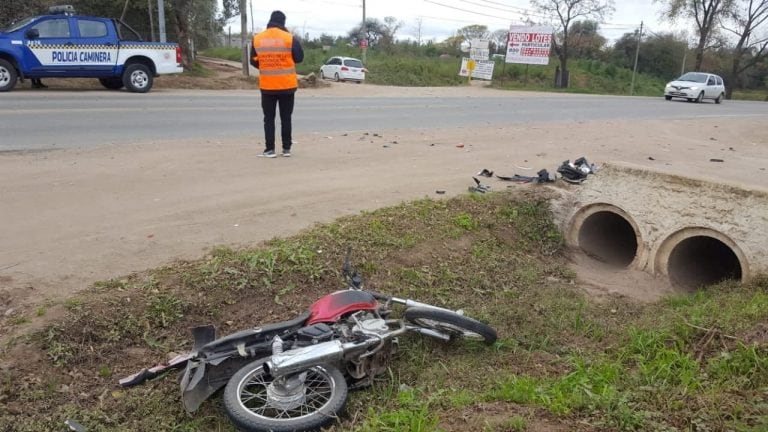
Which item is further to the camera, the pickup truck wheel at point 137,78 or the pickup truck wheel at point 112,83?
the pickup truck wheel at point 112,83

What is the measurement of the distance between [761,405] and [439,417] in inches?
63.2

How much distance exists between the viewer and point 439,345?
4.17m

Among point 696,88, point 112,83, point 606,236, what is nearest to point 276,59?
point 606,236

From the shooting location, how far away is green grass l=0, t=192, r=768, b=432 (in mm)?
3137

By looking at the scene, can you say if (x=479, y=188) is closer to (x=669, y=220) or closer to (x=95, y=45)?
(x=669, y=220)

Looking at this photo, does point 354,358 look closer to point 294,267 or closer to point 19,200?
point 294,267

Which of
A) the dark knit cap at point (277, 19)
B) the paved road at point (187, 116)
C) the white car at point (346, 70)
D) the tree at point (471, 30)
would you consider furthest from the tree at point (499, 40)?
the dark knit cap at point (277, 19)

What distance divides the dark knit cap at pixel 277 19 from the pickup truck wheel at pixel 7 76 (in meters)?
9.99

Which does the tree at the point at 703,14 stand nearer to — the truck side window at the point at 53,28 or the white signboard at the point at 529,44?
the white signboard at the point at 529,44

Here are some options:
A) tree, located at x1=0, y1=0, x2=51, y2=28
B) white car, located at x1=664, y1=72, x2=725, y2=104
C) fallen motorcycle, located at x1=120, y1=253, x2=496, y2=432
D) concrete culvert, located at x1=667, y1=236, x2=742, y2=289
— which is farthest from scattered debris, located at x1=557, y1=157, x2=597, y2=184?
white car, located at x1=664, y1=72, x2=725, y2=104

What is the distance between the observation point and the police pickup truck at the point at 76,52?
14.5 metres

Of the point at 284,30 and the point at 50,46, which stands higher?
the point at 284,30

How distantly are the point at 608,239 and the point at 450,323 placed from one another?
13.5ft

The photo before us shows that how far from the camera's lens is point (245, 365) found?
11.4 feet
